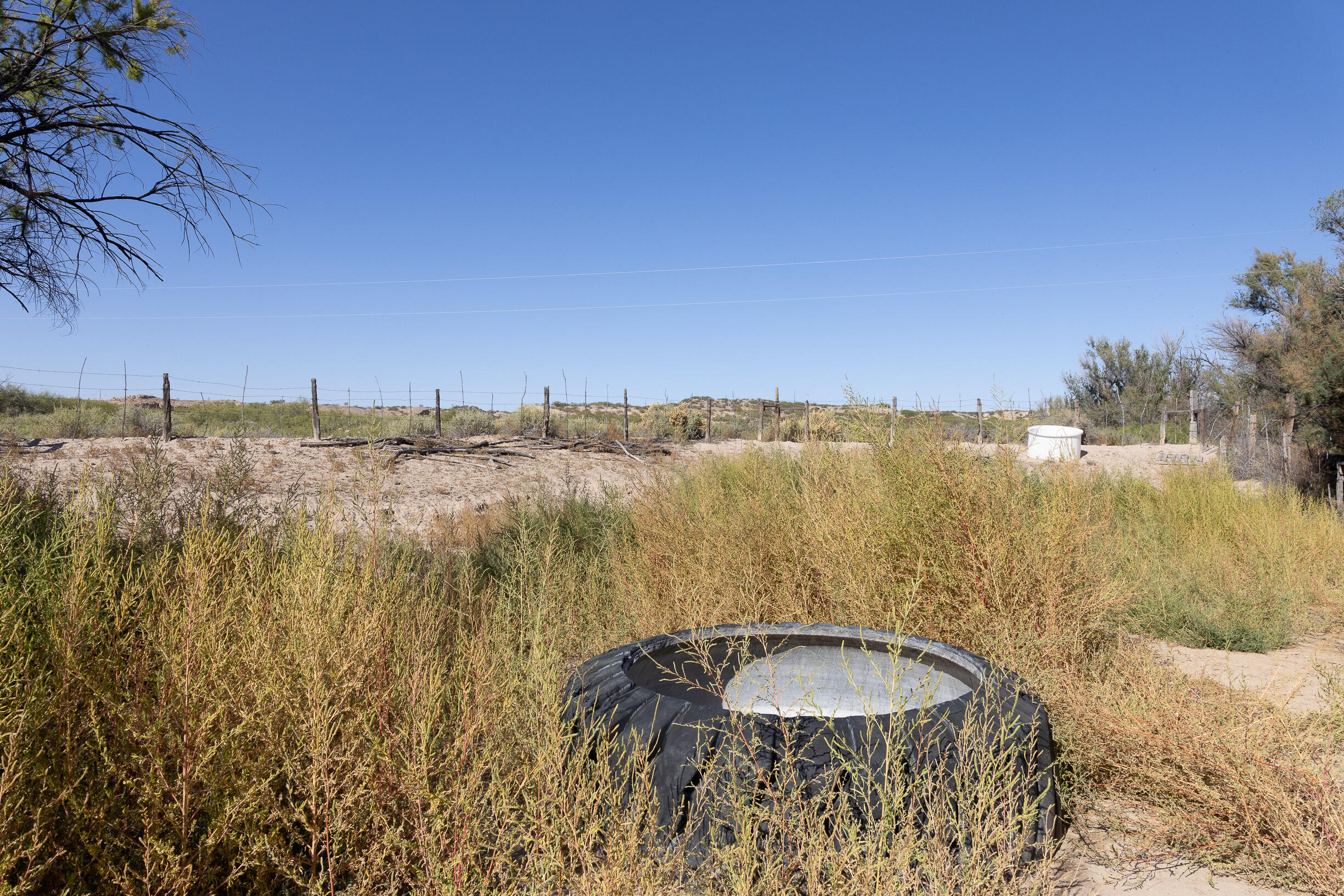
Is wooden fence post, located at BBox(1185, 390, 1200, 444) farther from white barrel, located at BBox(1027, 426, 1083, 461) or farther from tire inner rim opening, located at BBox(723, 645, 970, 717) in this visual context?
tire inner rim opening, located at BBox(723, 645, 970, 717)

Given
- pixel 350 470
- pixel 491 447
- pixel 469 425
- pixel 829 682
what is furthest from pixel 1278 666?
pixel 469 425

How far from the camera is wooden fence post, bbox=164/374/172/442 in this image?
15.6 meters

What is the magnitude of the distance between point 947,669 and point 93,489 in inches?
187

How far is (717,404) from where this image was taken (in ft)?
208

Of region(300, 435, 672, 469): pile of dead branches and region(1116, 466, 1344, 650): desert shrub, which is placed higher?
region(300, 435, 672, 469): pile of dead branches

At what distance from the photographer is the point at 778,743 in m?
2.26

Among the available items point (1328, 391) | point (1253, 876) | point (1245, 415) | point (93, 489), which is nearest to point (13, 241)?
point (93, 489)

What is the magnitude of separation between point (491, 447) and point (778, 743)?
54.4ft

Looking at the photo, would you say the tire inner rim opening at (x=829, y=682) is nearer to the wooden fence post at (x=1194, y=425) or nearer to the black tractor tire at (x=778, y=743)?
the black tractor tire at (x=778, y=743)

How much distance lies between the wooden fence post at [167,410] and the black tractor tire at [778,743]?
16515mm

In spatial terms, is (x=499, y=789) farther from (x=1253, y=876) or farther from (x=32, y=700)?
(x=1253, y=876)

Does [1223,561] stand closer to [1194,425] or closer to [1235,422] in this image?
[1235,422]

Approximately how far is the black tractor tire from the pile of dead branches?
495 inches

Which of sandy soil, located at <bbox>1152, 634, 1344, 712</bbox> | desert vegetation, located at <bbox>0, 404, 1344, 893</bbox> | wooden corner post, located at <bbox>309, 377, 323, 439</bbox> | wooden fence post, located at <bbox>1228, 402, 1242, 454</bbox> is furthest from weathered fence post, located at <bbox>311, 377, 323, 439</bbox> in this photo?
wooden fence post, located at <bbox>1228, 402, 1242, 454</bbox>
